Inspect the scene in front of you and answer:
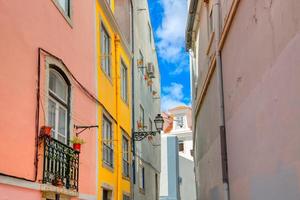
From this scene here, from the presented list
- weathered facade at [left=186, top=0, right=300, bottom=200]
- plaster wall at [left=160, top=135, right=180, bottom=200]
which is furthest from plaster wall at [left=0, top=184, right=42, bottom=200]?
plaster wall at [left=160, top=135, right=180, bottom=200]

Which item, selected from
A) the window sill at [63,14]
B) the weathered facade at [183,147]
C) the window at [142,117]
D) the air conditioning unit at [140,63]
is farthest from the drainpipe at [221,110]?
the weathered facade at [183,147]

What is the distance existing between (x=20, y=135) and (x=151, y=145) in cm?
1865

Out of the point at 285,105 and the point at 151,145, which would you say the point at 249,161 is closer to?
the point at 285,105

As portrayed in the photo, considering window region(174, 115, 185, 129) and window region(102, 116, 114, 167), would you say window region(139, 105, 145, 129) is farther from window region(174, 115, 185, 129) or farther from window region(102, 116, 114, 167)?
window region(174, 115, 185, 129)

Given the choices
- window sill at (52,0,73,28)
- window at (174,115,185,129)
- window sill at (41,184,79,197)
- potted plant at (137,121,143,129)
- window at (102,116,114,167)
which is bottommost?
window sill at (41,184,79,197)

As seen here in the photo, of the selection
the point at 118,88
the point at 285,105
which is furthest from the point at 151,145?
the point at 285,105

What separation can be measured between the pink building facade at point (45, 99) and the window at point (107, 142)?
4.96 ft

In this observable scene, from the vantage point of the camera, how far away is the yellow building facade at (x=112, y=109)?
45.3ft

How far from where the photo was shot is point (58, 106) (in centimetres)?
1010

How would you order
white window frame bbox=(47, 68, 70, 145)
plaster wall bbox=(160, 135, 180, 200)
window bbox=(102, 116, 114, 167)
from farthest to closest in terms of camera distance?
plaster wall bbox=(160, 135, 180, 200)
window bbox=(102, 116, 114, 167)
white window frame bbox=(47, 68, 70, 145)

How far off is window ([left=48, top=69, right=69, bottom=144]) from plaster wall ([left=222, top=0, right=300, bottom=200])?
3.46 m

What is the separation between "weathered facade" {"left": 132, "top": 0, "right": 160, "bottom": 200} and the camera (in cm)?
2017

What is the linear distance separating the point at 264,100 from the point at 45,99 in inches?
166

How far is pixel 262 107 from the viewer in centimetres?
673
